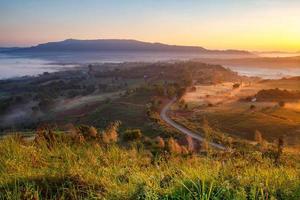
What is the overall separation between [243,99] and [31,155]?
334ft

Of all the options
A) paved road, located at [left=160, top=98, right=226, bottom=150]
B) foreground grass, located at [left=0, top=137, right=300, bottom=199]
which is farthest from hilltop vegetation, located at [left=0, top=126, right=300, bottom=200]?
paved road, located at [left=160, top=98, right=226, bottom=150]

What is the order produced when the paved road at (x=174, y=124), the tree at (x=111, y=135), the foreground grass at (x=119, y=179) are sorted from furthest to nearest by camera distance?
the paved road at (x=174, y=124), the tree at (x=111, y=135), the foreground grass at (x=119, y=179)

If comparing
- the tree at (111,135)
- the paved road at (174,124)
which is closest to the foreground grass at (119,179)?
the tree at (111,135)

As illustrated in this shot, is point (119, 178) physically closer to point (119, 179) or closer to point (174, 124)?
point (119, 179)

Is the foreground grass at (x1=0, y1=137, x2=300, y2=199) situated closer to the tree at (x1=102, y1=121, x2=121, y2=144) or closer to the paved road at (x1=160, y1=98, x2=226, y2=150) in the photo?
the tree at (x1=102, y1=121, x2=121, y2=144)

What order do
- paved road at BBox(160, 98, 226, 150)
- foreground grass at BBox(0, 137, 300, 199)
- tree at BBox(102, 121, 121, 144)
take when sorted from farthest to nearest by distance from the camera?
paved road at BBox(160, 98, 226, 150) < tree at BBox(102, 121, 121, 144) < foreground grass at BBox(0, 137, 300, 199)

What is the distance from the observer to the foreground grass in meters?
5.40

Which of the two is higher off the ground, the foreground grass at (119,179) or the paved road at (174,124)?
the foreground grass at (119,179)

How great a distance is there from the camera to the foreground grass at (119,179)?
17.7 feet

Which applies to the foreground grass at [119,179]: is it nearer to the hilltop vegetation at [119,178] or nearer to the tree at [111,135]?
the hilltop vegetation at [119,178]

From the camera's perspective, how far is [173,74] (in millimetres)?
181125

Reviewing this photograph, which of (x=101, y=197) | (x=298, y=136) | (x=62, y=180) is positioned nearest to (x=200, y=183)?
(x=101, y=197)

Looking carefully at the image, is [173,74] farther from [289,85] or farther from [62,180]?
[62,180]

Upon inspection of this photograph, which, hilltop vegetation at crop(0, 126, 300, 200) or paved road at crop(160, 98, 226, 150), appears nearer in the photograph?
hilltop vegetation at crop(0, 126, 300, 200)
